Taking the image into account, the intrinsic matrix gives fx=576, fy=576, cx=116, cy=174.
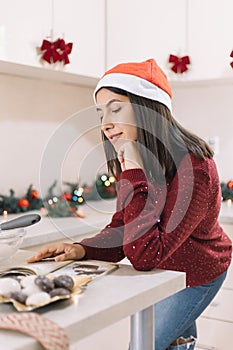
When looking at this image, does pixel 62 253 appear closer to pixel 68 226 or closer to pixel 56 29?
pixel 68 226

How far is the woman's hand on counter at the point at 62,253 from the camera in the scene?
1.31 meters

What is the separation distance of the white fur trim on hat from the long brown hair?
11 millimetres

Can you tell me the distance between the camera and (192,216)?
1291 mm

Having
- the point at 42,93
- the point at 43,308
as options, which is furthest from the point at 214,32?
the point at 43,308

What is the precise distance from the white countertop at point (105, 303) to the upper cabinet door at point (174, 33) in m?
1.76

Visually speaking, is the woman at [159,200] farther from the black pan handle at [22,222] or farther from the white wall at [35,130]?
the white wall at [35,130]

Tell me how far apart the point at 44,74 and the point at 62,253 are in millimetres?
1565

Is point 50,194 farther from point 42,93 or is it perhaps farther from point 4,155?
point 42,93

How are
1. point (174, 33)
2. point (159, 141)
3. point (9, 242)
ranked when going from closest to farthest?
point (9, 242) → point (159, 141) → point (174, 33)

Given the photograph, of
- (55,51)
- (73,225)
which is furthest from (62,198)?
(55,51)

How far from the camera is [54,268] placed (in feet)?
4.03

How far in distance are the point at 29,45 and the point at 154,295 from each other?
5.07ft

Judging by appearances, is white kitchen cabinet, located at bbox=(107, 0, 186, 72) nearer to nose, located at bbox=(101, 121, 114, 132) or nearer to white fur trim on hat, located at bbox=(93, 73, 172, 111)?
white fur trim on hat, located at bbox=(93, 73, 172, 111)

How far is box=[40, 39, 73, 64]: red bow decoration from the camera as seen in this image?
2406 mm
